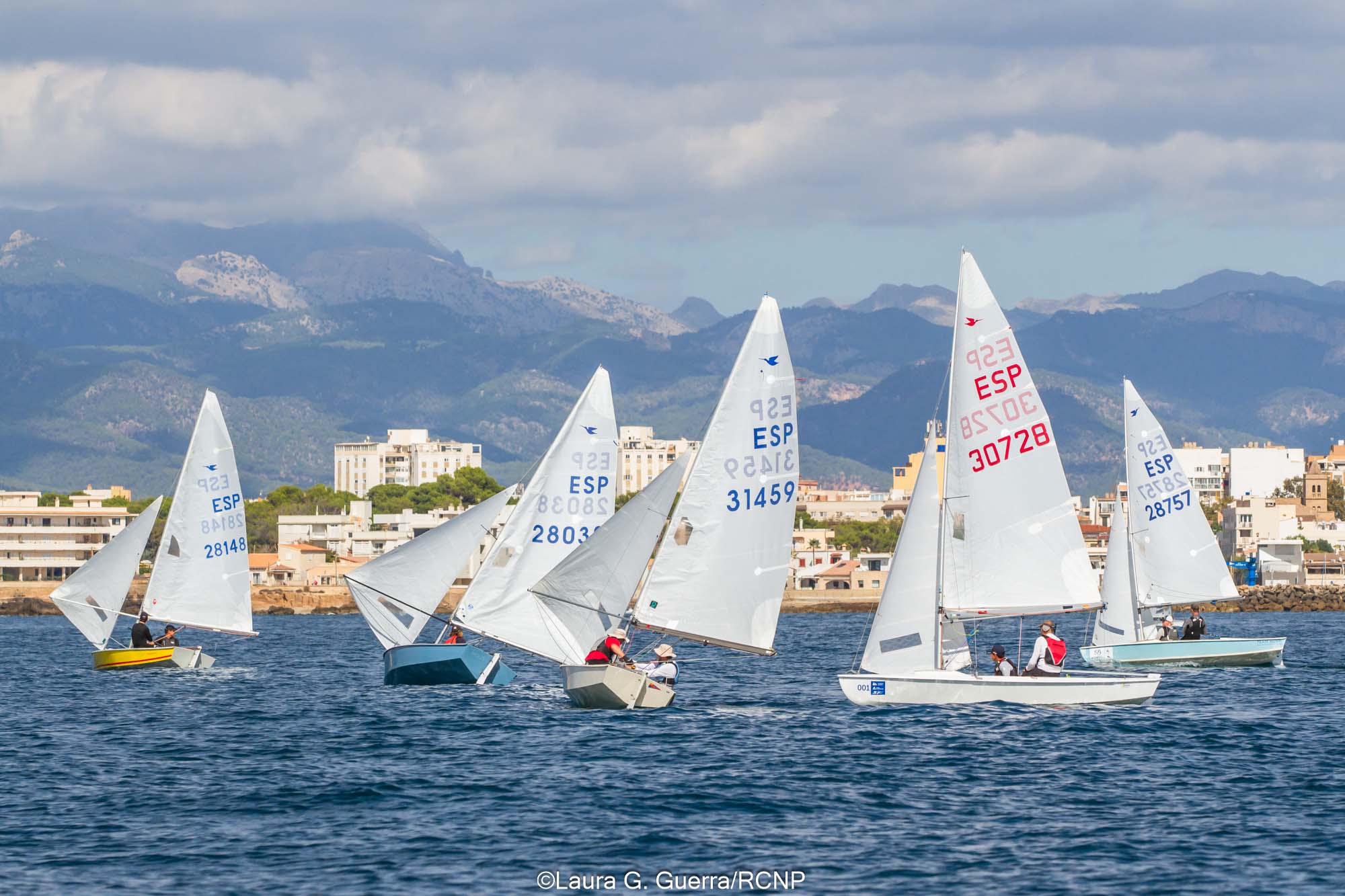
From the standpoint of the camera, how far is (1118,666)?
72.6 metres

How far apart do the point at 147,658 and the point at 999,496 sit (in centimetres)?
3873

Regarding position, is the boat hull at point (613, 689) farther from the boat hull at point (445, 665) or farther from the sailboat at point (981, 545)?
the boat hull at point (445, 665)

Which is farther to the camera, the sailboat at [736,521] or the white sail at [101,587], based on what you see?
the white sail at [101,587]

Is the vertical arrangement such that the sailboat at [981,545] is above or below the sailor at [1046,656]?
above

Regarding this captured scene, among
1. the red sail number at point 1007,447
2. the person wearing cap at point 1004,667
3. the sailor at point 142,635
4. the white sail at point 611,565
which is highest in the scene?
the red sail number at point 1007,447

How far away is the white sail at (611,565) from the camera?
181ft

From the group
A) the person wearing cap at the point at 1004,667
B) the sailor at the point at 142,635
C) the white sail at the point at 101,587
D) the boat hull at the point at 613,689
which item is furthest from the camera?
the white sail at the point at 101,587

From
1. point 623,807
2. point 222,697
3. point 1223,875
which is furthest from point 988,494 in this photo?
point 222,697

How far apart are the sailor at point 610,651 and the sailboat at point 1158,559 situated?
87.3 feet

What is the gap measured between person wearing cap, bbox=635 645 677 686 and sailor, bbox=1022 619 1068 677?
963 cm

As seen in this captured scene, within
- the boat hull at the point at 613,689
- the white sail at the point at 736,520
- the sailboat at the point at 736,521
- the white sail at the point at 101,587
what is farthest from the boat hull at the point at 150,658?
the white sail at the point at 736,520

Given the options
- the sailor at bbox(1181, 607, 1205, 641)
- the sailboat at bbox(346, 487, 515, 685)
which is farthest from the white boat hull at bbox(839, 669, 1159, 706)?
the sailor at bbox(1181, 607, 1205, 641)

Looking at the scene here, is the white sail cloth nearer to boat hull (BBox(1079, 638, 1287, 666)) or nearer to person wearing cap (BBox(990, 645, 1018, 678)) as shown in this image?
person wearing cap (BBox(990, 645, 1018, 678))

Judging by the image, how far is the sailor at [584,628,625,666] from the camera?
174 ft
